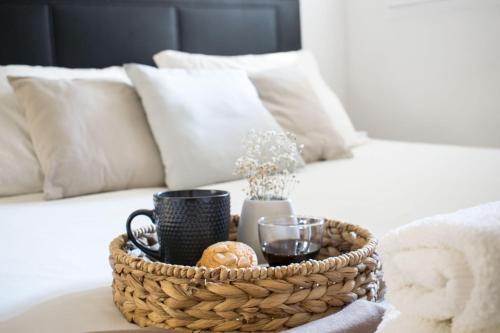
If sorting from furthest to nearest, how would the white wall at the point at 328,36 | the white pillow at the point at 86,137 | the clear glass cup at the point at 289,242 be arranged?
the white wall at the point at 328,36, the white pillow at the point at 86,137, the clear glass cup at the point at 289,242

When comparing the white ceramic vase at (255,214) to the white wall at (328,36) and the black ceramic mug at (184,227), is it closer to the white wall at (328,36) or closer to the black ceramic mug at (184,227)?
the black ceramic mug at (184,227)

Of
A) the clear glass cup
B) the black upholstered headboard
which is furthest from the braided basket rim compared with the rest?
the black upholstered headboard

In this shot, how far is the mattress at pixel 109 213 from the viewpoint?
3.28 feet

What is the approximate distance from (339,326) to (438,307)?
0.62ft

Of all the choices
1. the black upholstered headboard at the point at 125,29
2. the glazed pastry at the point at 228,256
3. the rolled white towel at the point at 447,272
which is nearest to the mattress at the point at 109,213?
the glazed pastry at the point at 228,256

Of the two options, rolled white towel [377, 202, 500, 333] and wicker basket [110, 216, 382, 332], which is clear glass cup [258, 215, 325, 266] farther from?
rolled white towel [377, 202, 500, 333]

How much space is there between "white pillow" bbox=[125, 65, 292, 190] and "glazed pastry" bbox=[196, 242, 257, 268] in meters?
1.07

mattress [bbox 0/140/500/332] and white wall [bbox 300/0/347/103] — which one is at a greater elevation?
white wall [bbox 300/0/347/103]

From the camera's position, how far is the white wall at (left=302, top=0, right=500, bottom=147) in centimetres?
305

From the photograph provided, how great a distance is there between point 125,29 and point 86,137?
858 millimetres

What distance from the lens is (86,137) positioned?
1951 millimetres

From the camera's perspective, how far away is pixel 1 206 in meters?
1.80

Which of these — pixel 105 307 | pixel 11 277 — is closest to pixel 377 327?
pixel 105 307

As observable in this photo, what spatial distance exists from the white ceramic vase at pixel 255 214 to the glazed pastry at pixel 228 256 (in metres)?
0.16
